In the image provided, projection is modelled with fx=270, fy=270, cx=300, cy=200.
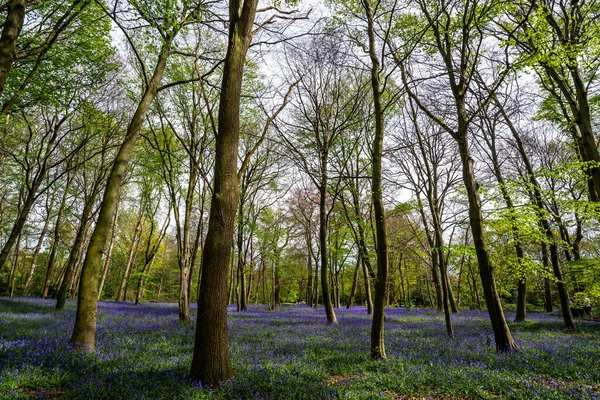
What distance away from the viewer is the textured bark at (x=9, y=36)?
356 cm

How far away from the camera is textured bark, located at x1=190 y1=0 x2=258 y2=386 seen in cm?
428

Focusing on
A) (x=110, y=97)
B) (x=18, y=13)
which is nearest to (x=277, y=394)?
(x=18, y=13)

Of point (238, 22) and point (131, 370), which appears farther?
point (238, 22)

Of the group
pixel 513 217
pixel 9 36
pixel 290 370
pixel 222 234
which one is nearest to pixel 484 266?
pixel 513 217

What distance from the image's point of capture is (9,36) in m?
3.64

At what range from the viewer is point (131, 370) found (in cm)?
471

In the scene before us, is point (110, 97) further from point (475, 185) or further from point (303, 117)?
point (475, 185)

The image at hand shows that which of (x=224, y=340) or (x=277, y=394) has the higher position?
(x=224, y=340)

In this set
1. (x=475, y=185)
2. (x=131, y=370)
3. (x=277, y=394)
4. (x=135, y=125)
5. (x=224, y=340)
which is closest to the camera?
(x=277, y=394)

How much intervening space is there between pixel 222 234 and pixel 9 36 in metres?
3.93

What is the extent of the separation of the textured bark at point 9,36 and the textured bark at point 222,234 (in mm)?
2840

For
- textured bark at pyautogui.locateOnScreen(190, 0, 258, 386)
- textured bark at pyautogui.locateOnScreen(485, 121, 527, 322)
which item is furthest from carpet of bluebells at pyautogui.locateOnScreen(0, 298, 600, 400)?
textured bark at pyautogui.locateOnScreen(485, 121, 527, 322)

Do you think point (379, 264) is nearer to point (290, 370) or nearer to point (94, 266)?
point (290, 370)

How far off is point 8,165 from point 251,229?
59.8ft
